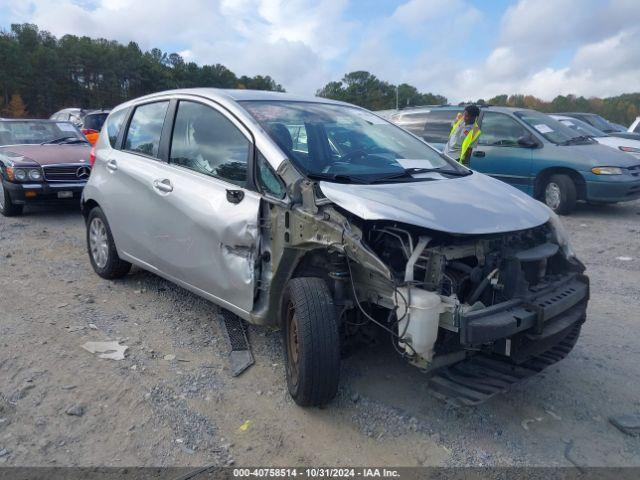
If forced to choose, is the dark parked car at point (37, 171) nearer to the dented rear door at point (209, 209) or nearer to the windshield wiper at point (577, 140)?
the dented rear door at point (209, 209)

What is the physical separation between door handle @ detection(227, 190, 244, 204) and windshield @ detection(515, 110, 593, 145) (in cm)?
724

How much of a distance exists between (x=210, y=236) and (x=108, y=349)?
1.16m

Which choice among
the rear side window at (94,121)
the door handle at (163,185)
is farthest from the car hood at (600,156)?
the rear side window at (94,121)

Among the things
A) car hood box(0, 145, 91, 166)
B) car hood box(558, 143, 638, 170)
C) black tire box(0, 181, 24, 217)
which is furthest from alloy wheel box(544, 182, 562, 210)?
black tire box(0, 181, 24, 217)

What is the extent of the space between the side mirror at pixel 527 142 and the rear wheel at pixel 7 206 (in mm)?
8111

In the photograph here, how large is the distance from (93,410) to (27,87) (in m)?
35.8

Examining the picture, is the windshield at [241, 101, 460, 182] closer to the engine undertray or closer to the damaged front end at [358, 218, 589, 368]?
the damaged front end at [358, 218, 589, 368]

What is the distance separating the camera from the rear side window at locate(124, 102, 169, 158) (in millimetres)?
4520

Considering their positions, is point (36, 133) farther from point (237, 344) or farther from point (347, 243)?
point (347, 243)

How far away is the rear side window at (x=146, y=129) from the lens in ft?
14.8

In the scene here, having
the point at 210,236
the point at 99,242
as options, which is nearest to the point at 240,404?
the point at 210,236

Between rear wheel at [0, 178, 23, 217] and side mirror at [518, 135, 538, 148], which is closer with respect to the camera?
rear wheel at [0, 178, 23, 217]

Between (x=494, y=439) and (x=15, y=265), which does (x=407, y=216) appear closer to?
(x=494, y=439)

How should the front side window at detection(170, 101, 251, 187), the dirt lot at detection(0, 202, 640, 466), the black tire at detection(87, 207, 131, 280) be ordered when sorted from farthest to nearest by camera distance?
the black tire at detection(87, 207, 131, 280) → the front side window at detection(170, 101, 251, 187) → the dirt lot at detection(0, 202, 640, 466)
